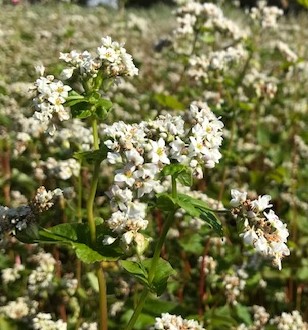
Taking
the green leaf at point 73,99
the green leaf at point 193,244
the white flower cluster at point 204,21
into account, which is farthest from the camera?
→ the white flower cluster at point 204,21

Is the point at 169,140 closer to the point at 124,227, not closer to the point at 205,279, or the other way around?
the point at 124,227

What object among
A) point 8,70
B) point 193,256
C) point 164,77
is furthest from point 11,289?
point 164,77

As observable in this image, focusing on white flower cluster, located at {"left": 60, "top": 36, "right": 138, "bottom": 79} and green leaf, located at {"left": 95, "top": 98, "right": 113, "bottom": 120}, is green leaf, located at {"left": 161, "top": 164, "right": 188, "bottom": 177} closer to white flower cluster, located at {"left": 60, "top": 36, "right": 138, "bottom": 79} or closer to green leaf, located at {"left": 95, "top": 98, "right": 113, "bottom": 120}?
green leaf, located at {"left": 95, "top": 98, "right": 113, "bottom": 120}

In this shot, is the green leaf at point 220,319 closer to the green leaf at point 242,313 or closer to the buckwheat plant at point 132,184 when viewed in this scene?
the green leaf at point 242,313

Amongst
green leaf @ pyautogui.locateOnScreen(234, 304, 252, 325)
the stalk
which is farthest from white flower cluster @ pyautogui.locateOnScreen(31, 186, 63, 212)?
green leaf @ pyautogui.locateOnScreen(234, 304, 252, 325)

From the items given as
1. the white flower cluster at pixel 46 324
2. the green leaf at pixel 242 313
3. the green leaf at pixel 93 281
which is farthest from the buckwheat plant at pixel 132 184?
the green leaf at pixel 242 313

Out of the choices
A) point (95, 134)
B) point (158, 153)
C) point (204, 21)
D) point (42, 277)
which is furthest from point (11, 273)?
point (204, 21)

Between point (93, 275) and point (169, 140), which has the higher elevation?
point (169, 140)
